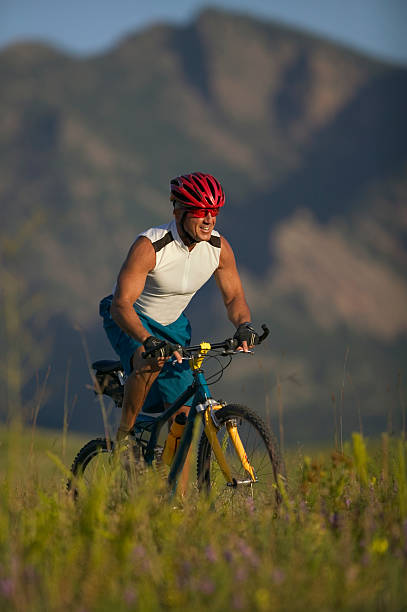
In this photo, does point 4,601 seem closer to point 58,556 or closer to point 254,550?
point 58,556

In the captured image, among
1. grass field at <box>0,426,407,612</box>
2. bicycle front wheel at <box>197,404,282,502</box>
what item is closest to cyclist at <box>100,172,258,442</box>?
bicycle front wheel at <box>197,404,282,502</box>

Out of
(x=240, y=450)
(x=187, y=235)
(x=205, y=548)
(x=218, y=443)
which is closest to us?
(x=205, y=548)

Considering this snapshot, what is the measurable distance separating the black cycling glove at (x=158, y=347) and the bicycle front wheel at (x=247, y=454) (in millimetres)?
469

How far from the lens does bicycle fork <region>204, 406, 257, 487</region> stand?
Answer: 4.56m

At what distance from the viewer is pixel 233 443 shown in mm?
4598

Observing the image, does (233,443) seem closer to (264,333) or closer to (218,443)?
(218,443)

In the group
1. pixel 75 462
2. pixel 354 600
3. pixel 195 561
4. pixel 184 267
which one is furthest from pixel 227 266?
pixel 354 600

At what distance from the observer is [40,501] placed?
13.3ft

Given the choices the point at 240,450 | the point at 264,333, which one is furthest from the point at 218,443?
the point at 264,333

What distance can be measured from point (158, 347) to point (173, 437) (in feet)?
2.98

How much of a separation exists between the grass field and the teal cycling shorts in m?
1.18

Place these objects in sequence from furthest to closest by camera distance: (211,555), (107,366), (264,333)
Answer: (107,366)
(264,333)
(211,555)

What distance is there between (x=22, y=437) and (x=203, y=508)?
89 centimetres

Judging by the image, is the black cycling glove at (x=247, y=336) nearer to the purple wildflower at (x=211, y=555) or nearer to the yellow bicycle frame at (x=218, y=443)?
the yellow bicycle frame at (x=218, y=443)
